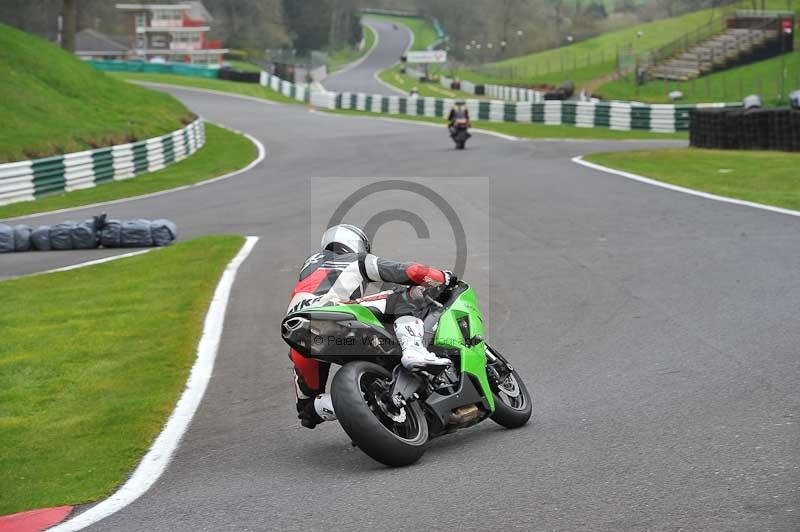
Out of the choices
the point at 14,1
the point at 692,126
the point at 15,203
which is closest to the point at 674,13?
the point at 14,1

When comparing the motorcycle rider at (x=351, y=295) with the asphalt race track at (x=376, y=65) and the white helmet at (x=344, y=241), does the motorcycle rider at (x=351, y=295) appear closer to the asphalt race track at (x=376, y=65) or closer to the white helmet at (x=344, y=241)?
the white helmet at (x=344, y=241)

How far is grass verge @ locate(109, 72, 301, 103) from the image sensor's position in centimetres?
6875

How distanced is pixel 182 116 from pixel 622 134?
1612 centimetres

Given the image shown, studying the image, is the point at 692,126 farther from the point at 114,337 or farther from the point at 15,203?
the point at 114,337

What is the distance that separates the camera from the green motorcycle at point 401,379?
6199 millimetres

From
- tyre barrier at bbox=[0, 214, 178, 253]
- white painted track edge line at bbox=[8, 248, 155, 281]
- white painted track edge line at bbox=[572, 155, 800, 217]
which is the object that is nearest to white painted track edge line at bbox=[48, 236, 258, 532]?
white painted track edge line at bbox=[8, 248, 155, 281]

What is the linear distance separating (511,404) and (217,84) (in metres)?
67.2

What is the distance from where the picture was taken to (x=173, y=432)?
758 centimetres

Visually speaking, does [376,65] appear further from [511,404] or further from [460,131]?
[511,404]

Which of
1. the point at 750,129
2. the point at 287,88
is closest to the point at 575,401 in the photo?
the point at 750,129

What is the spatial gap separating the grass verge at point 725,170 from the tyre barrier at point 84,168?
11.5m

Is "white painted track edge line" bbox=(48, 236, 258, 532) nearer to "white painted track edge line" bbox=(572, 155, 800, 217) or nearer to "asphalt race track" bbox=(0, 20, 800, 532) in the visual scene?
"asphalt race track" bbox=(0, 20, 800, 532)

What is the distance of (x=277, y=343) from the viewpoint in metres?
10.1

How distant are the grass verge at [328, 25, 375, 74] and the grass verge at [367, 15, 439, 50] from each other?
18.7 feet
